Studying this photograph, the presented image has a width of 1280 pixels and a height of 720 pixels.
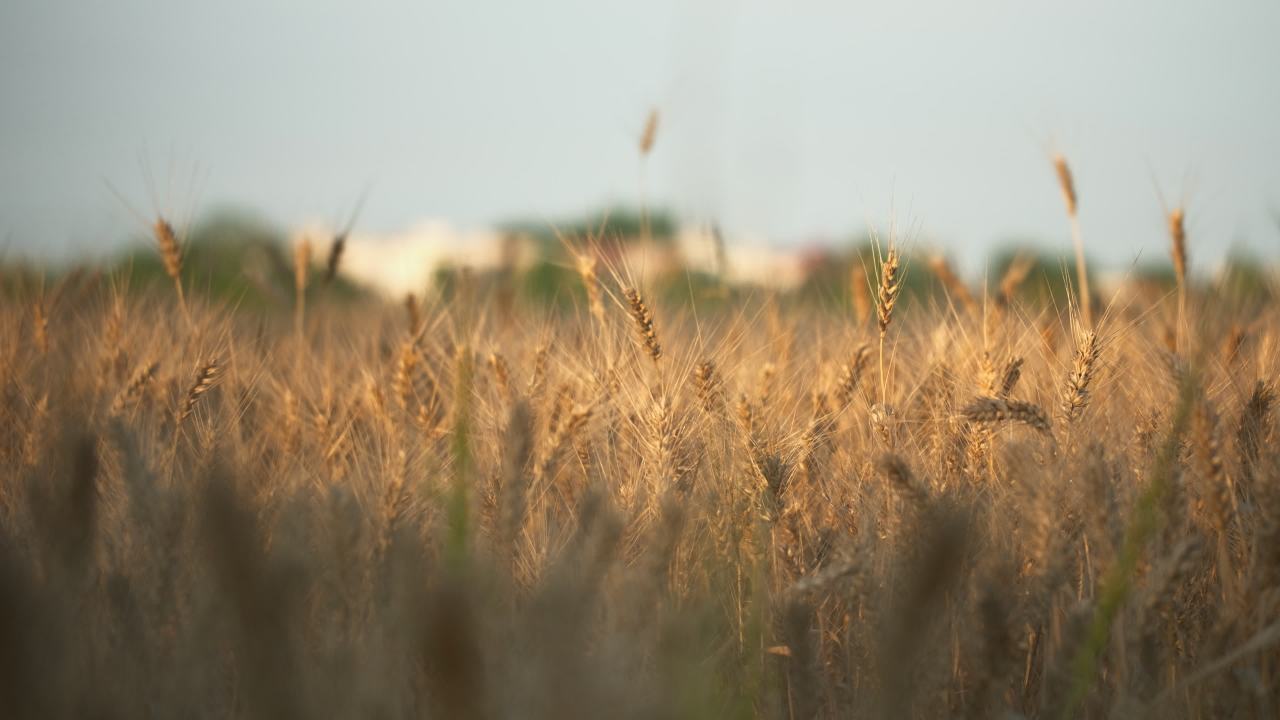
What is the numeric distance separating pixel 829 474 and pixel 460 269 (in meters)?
1.70

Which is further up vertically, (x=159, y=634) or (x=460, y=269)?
(x=460, y=269)

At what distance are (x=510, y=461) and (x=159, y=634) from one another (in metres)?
0.52

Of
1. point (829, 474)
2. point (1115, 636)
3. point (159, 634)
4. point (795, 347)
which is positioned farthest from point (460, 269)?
point (1115, 636)

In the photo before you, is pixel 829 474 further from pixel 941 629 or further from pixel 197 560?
pixel 197 560

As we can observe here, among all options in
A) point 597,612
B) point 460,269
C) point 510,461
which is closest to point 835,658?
point 597,612

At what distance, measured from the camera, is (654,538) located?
4.41 ft

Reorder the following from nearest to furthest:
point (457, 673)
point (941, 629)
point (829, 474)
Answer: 1. point (457, 673)
2. point (941, 629)
3. point (829, 474)

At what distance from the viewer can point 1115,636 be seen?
1.35 meters

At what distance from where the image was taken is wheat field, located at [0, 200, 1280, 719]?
0.82 metres

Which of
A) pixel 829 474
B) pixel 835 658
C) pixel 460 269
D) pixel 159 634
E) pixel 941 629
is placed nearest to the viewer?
pixel 159 634

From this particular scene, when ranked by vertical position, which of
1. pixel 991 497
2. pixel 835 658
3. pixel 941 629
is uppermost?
pixel 991 497

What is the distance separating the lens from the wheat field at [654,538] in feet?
2.68

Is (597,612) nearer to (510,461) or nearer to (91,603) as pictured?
(510,461)

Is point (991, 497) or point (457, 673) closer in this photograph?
point (457, 673)
